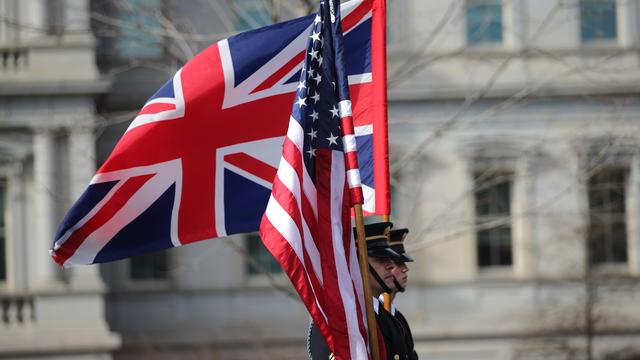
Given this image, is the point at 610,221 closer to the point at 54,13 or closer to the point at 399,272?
the point at 54,13

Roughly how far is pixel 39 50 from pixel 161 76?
73.1 inches

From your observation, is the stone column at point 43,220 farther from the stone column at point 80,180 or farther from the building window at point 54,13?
the building window at point 54,13

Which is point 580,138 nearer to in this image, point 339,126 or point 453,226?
point 453,226

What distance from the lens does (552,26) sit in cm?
2311

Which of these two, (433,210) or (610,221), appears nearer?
(433,210)

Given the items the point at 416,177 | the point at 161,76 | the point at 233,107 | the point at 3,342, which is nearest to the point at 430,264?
the point at 416,177

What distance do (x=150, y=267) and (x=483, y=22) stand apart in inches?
245

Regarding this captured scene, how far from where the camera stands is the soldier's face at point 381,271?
7.21 metres

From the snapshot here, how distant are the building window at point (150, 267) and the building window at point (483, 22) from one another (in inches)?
225

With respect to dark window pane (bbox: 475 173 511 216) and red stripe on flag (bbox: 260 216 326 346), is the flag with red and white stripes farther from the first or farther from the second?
dark window pane (bbox: 475 173 511 216)

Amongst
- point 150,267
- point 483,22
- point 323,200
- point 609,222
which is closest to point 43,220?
point 150,267

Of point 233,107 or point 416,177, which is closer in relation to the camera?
point 233,107

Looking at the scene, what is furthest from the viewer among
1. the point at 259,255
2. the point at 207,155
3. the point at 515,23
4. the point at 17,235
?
the point at 259,255

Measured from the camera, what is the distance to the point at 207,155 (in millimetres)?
7824
